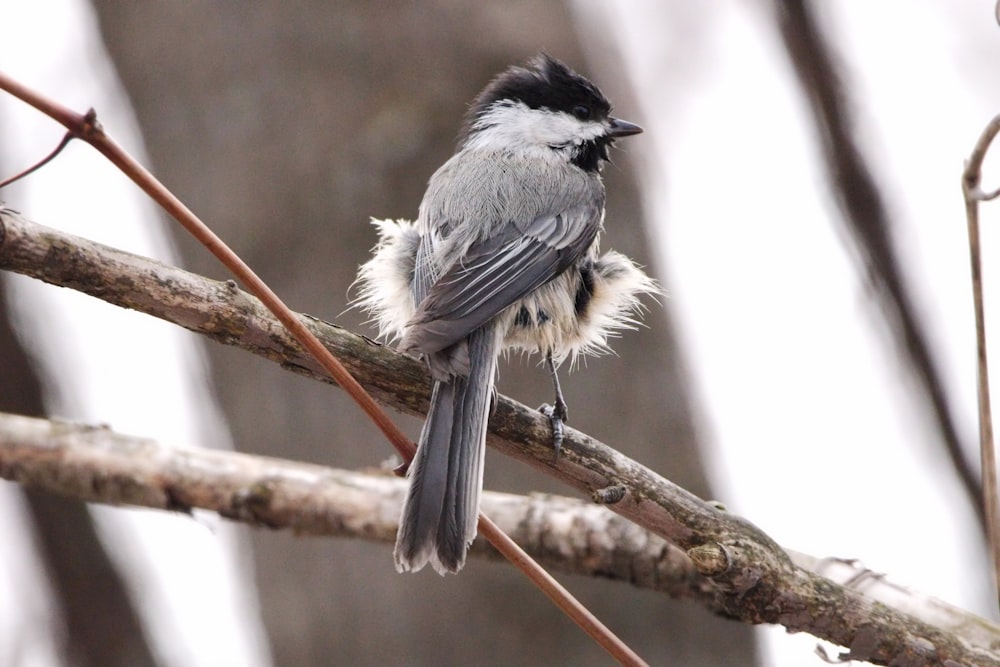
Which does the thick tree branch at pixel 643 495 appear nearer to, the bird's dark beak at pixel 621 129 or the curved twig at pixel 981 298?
the curved twig at pixel 981 298

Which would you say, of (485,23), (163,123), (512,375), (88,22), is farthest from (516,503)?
(88,22)

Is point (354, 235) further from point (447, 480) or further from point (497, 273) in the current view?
point (447, 480)

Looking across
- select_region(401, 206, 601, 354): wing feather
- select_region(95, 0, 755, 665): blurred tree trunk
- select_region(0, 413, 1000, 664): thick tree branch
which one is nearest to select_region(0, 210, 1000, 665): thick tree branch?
select_region(401, 206, 601, 354): wing feather

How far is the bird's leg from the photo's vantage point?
2183mm

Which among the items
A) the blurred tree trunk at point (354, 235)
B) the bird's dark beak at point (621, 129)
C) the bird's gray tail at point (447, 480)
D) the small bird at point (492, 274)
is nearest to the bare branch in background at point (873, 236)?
the small bird at point (492, 274)

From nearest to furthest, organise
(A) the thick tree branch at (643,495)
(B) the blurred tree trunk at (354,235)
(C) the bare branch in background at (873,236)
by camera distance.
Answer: (A) the thick tree branch at (643,495)
(C) the bare branch in background at (873,236)
(B) the blurred tree trunk at (354,235)

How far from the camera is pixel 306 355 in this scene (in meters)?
1.92

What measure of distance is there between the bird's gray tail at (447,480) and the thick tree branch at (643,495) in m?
0.08

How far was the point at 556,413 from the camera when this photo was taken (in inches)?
111

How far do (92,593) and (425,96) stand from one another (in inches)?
92.4

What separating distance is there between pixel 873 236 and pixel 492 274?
3.47 feet

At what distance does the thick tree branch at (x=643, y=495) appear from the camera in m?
1.80

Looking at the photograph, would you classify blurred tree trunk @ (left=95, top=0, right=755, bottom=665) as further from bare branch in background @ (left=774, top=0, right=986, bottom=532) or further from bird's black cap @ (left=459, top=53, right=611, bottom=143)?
bare branch in background @ (left=774, top=0, right=986, bottom=532)

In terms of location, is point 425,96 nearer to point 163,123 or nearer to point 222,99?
point 222,99
